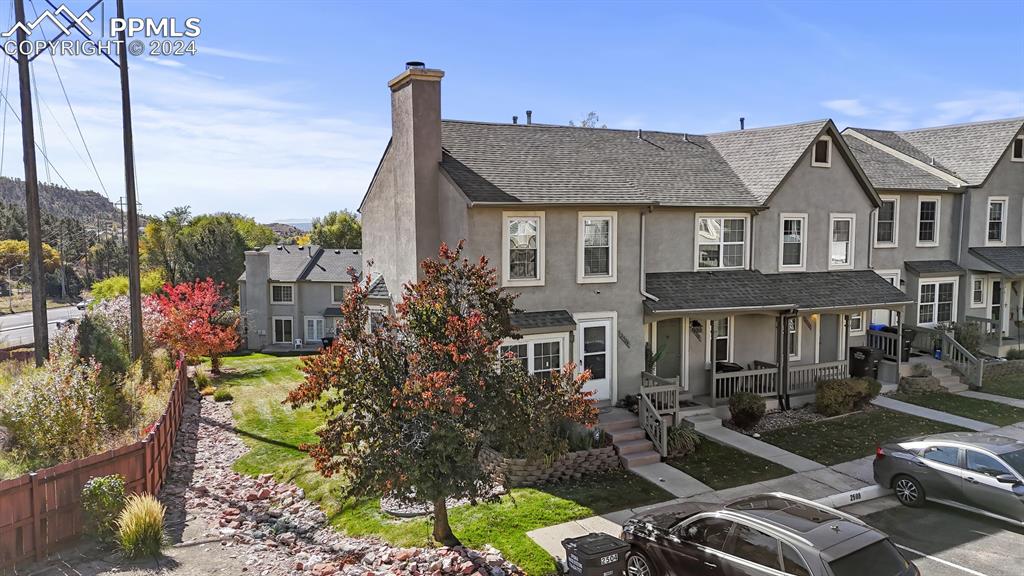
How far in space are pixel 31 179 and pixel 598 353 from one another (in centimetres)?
1771

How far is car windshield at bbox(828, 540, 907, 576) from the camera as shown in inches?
311

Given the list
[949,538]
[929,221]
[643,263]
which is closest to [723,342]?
[643,263]

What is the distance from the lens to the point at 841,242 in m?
23.2

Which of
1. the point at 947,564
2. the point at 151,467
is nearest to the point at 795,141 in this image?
the point at 947,564

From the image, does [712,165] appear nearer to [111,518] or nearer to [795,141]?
[795,141]

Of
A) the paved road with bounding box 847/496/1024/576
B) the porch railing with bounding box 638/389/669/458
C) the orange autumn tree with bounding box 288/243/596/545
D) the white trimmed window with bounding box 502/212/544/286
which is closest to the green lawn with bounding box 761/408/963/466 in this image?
the paved road with bounding box 847/496/1024/576

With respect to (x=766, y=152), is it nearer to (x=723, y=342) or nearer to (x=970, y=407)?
(x=723, y=342)

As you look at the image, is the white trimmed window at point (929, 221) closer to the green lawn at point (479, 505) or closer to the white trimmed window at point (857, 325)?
the white trimmed window at point (857, 325)

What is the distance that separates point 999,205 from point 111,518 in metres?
32.6

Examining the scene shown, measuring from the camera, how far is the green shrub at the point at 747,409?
61.0 ft

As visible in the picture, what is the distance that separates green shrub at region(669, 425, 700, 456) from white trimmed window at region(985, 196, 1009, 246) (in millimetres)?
19184

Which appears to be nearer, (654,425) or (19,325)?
(654,425)

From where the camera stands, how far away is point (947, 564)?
1092 cm

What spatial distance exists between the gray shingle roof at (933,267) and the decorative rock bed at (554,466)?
17043mm
